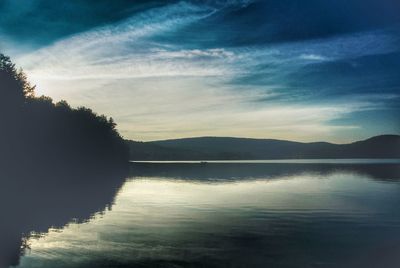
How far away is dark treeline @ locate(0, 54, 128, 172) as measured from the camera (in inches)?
3275

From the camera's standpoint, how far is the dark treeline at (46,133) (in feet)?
273

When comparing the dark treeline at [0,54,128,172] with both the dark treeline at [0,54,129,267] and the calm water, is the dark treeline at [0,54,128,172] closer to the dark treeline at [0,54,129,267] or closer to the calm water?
the dark treeline at [0,54,129,267]

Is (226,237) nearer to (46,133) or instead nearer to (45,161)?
(45,161)

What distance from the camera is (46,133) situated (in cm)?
10856

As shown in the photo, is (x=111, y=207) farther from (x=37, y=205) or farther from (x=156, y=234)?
(x=156, y=234)

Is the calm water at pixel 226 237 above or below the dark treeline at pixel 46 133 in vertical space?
below

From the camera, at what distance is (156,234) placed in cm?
3444

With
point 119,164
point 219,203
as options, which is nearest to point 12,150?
point 219,203

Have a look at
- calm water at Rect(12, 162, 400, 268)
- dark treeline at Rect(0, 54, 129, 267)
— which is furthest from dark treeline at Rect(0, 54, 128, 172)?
calm water at Rect(12, 162, 400, 268)

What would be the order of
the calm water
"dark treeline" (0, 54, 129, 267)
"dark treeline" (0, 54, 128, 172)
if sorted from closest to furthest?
the calm water → "dark treeline" (0, 54, 129, 267) → "dark treeline" (0, 54, 128, 172)

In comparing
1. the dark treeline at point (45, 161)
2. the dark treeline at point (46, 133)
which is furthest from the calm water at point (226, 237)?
the dark treeline at point (46, 133)

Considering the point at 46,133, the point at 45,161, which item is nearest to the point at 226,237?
the point at 45,161

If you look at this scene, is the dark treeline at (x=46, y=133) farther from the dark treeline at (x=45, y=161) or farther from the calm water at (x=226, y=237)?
the calm water at (x=226, y=237)

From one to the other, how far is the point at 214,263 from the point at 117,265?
5.11 m
